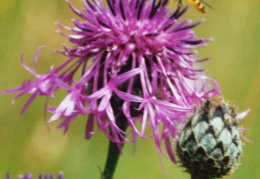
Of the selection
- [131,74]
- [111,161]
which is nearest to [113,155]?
[111,161]

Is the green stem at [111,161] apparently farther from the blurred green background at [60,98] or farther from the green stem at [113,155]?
the blurred green background at [60,98]

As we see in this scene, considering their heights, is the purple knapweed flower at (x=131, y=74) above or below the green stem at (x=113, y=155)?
above

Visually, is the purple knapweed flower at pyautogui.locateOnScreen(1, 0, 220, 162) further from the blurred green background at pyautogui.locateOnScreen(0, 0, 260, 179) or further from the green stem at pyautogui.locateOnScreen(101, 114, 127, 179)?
the blurred green background at pyautogui.locateOnScreen(0, 0, 260, 179)

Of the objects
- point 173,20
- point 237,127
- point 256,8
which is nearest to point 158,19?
point 173,20

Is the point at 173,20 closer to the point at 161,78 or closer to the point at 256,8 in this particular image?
the point at 161,78

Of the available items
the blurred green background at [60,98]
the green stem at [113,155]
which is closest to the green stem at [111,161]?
the green stem at [113,155]

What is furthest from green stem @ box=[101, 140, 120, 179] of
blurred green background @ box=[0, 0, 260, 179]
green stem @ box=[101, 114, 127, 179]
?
blurred green background @ box=[0, 0, 260, 179]
